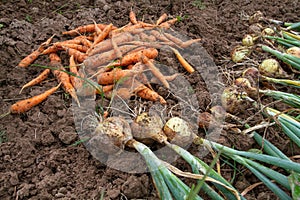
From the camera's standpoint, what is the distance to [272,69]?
2.67m

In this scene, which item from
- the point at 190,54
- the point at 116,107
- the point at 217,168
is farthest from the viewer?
the point at 190,54

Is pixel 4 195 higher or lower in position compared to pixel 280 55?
lower

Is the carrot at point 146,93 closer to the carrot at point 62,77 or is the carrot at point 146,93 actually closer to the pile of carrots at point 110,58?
the pile of carrots at point 110,58

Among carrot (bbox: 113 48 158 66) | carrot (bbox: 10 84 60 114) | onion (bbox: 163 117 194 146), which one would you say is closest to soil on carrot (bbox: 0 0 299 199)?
carrot (bbox: 10 84 60 114)

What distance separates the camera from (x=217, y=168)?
2043 millimetres

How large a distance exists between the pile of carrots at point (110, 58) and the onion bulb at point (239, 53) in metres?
0.33

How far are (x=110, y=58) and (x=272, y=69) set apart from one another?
1.23 metres

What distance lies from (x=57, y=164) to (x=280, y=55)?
1807mm

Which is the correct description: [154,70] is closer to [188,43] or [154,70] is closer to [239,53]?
[188,43]

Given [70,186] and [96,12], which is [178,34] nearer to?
[96,12]

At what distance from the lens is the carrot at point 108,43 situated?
9.02ft

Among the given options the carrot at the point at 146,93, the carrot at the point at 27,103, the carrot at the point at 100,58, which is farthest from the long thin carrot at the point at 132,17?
the carrot at the point at 27,103

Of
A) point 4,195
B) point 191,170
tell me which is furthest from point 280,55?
point 4,195

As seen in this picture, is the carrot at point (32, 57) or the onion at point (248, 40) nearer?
the carrot at point (32, 57)
